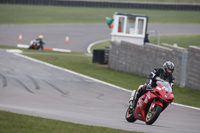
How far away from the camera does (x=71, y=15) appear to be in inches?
2160

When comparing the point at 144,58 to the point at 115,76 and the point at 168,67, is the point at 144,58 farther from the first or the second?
the point at 168,67

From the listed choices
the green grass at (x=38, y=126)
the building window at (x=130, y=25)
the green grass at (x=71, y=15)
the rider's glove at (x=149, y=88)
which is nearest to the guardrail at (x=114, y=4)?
the green grass at (x=71, y=15)

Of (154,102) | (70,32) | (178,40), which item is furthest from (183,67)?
(70,32)

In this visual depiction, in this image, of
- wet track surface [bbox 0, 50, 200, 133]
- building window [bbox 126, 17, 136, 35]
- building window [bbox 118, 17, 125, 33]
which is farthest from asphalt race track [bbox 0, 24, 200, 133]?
building window [bbox 126, 17, 136, 35]

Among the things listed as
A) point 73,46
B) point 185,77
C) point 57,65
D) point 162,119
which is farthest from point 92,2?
point 162,119

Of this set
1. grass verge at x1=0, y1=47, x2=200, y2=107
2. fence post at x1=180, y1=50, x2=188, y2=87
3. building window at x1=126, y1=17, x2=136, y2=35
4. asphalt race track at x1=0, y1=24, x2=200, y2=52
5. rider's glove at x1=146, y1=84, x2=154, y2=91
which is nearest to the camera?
rider's glove at x1=146, y1=84, x2=154, y2=91

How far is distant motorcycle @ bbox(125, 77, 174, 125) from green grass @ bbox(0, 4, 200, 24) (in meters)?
39.7

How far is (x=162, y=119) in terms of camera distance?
11.7 m

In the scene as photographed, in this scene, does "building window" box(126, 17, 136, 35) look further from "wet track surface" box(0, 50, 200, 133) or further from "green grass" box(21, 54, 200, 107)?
"wet track surface" box(0, 50, 200, 133)

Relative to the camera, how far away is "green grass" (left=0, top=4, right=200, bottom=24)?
51000 mm

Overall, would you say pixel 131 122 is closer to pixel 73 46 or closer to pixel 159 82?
pixel 159 82

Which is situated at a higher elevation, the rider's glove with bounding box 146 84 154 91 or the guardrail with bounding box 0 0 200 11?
the guardrail with bounding box 0 0 200 11

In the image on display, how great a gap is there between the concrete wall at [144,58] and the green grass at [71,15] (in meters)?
26.4

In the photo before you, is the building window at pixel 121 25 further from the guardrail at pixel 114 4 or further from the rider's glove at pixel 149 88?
the guardrail at pixel 114 4
